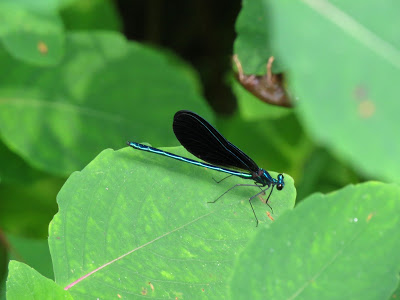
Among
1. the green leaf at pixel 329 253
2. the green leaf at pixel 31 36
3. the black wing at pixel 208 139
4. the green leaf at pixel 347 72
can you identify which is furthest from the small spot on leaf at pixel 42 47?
the green leaf at pixel 347 72

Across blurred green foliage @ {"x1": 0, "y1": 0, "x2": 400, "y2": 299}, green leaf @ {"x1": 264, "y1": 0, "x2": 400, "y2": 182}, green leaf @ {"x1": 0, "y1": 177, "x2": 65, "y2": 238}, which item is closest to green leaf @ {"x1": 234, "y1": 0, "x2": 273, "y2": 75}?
blurred green foliage @ {"x1": 0, "y1": 0, "x2": 400, "y2": 299}

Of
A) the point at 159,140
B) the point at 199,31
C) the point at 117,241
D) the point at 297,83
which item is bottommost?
the point at 199,31

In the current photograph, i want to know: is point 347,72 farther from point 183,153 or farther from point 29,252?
point 29,252

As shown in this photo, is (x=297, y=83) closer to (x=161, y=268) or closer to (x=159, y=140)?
(x=161, y=268)

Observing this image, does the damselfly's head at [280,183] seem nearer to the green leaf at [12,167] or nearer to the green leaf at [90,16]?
the green leaf at [12,167]

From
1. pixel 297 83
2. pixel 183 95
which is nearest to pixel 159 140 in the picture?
pixel 183 95

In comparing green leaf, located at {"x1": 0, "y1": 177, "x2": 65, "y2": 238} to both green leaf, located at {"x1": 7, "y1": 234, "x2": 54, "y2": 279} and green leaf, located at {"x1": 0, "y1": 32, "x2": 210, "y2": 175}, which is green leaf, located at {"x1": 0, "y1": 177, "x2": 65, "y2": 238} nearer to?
green leaf, located at {"x1": 7, "y1": 234, "x2": 54, "y2": 279}
